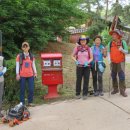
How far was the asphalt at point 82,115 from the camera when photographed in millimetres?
5793

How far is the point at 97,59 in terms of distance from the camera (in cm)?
776

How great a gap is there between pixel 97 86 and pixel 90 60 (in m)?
0.94

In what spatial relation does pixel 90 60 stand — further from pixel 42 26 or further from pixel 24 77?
pixel 42 26

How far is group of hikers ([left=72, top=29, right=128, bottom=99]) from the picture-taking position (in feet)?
24.7

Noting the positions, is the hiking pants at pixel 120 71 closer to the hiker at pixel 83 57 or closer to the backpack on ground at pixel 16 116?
the hiker at pixel 83 57

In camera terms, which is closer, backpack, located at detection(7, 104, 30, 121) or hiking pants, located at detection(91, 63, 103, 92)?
backpack, located at detection(7, 104, 30, 121)

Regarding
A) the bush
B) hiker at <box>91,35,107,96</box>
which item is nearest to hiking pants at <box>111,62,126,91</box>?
hiker at <box>91,35,107,96</box>

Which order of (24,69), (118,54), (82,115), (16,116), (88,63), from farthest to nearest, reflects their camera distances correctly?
(118,54), (88,63), (24,69), (82,115), (16,116)

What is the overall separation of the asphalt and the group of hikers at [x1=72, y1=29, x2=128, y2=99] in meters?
0.39

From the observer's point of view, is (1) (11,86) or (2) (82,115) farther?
(1) (11,86)

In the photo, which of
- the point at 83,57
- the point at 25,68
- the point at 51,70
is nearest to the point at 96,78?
the point at 83,57

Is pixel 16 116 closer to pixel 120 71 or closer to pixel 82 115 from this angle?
pixel 82 115

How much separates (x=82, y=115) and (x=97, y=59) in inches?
74.4

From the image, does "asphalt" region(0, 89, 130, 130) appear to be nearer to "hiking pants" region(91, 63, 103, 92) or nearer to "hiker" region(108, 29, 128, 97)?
"hiking pants" region(91, 63, 103, 92)
